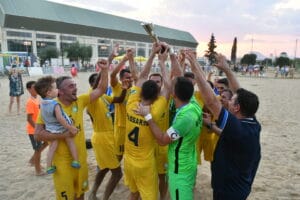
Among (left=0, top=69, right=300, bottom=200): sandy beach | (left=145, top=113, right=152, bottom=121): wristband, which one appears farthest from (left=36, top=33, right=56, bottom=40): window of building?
(left=145, top=113, right=152, bottom=121): wristband

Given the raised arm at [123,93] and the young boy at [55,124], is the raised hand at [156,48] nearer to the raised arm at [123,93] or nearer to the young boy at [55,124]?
the raised arm at [123,93]

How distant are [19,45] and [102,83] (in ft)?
246

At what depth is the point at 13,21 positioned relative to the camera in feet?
222

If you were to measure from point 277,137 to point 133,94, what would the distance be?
22.5 feet

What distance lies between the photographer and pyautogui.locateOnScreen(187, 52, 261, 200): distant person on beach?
2.43 metres

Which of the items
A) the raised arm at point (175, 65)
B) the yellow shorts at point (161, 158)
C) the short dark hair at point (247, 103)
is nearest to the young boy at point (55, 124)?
the yellow shorts at point (161, 158)

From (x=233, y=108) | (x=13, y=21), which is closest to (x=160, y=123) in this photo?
(x=233, y=108)

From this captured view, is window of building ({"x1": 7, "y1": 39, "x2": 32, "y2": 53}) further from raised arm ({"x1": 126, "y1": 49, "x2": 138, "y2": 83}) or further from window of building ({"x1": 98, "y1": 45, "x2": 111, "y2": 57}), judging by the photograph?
raised arm ({"x1": 126, "y1": 49, "x2": 138, "y2": 83})

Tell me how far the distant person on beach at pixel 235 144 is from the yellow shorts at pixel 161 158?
1.07 meters

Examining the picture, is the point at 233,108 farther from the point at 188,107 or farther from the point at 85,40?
the point at 85,40

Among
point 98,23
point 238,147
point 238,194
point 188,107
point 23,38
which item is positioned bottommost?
point 238,194

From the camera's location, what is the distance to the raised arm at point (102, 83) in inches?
148

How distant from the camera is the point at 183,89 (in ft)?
9.86

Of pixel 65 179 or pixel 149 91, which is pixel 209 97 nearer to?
pixel 149 91
